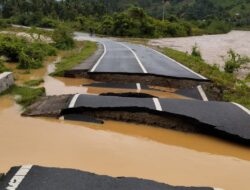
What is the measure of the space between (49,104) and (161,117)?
2.79 m

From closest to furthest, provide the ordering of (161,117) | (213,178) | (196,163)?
(213,178) → (196,163) → (161,117)

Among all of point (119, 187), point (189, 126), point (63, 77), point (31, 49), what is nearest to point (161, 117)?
point (189, 126)

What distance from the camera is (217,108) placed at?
29.4ft

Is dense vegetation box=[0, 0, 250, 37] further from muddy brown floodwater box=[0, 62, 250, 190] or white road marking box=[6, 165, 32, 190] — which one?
white road marking box=[6, 165, 32, 190]

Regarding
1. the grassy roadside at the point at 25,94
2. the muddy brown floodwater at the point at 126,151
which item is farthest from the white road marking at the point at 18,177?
the grassy roadside at the point at 25,94

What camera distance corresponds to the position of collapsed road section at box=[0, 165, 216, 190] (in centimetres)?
480

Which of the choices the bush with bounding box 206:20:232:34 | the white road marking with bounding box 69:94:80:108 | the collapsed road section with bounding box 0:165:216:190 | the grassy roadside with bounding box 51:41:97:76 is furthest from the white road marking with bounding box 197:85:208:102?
the bush with bounding box 206:20:232:34

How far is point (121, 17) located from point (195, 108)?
50.0 m

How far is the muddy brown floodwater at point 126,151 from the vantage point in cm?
606

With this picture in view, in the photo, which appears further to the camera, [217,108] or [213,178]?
[217,108]

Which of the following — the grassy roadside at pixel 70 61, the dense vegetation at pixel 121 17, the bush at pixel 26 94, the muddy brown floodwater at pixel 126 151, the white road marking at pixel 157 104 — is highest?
the dense vegetation at pixel 121 17

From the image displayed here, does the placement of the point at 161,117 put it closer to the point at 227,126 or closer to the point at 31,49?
the point at 227,126

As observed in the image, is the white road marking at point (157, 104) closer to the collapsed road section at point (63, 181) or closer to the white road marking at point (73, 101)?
the white road marking at point (73, 101)

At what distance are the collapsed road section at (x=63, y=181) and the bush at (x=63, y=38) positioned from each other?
2622 cm
